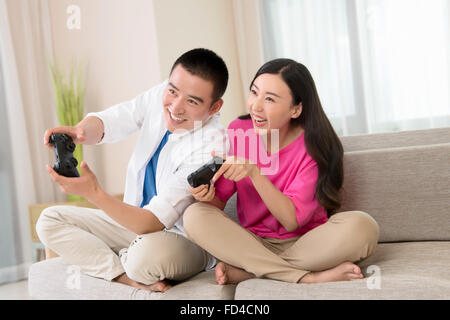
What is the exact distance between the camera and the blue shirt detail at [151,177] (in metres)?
1.63

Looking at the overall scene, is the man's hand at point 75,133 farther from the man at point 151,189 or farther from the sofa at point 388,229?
the sofa at point 388,229

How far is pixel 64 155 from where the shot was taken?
1.34 metres

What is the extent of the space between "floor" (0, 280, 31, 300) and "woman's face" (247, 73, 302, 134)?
5.98 feet

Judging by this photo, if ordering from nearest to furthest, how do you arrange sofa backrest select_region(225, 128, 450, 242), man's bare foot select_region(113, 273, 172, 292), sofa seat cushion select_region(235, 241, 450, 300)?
sofa seat cushion select_region(235, 241, 450, 300) < man's bare foot select_region(113, 273, 172, 292) < sofa backrest select_region(225, 128, 450, 242)

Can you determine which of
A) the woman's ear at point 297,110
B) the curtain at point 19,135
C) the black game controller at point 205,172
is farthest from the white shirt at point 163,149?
the curtain at point 19,135

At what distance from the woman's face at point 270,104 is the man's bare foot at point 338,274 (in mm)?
458

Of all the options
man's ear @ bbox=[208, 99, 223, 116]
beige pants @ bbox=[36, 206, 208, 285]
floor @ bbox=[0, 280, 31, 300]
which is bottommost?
floor @ bbox=[0, 280, 31, 300]

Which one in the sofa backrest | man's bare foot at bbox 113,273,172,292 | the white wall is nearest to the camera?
man's bare foot at bbox 113,273,172,292

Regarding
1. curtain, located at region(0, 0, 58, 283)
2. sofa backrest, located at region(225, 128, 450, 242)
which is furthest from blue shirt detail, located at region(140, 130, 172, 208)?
curtain, located at region(0, 0, 58, 283)

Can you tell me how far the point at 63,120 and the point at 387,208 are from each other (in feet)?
7.72

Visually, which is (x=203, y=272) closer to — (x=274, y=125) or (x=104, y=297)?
(x=104, y=297)

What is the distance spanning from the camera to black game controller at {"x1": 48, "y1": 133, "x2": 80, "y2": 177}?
1.29 m

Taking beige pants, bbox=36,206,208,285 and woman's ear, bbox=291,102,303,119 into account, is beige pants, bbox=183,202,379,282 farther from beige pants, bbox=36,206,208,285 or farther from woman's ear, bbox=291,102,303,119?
woman's ear, bbox=291,102,303,119

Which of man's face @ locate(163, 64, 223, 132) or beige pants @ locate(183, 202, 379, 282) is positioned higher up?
man's face @ locate(163, 64, 223, 132)
